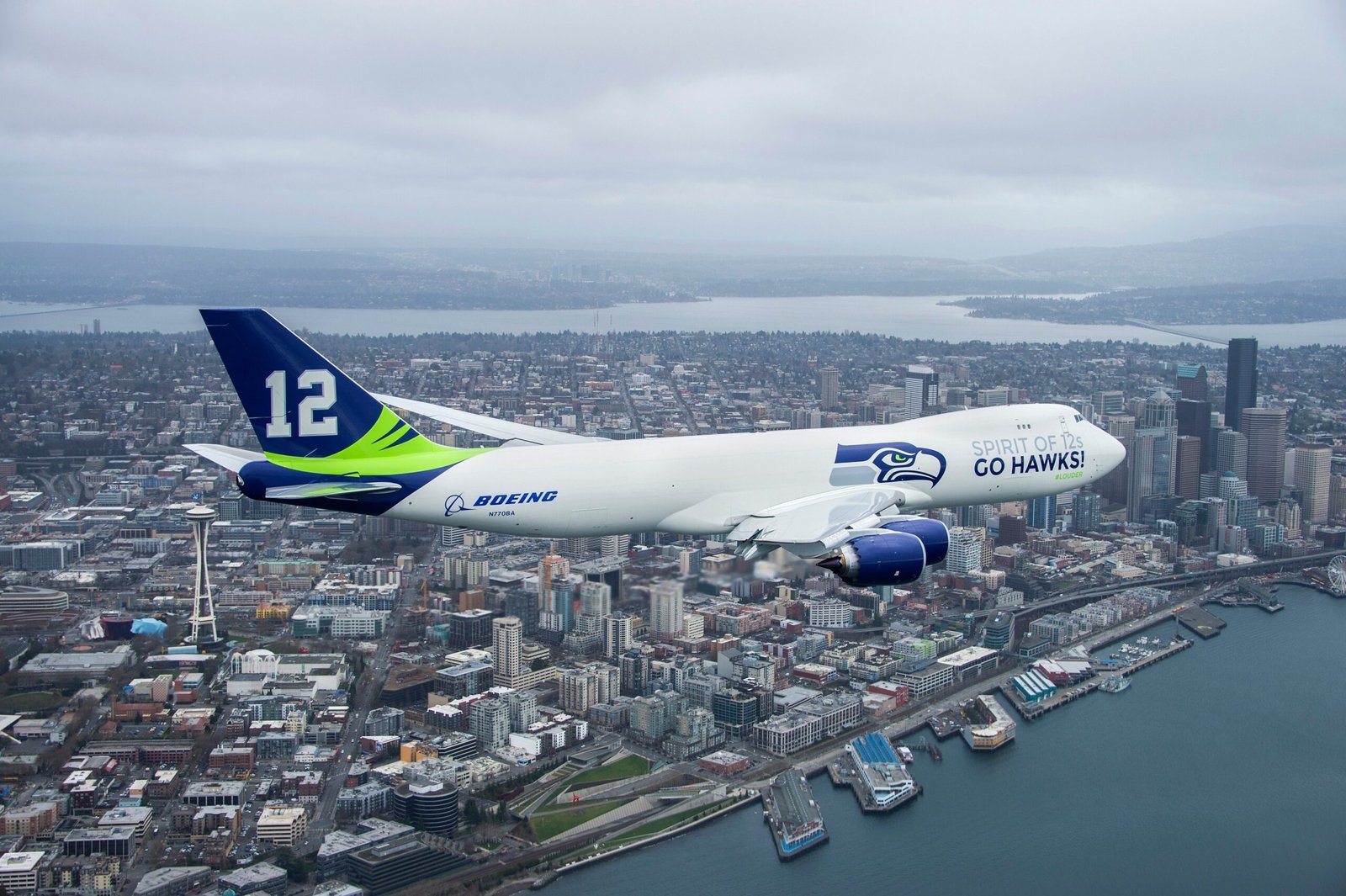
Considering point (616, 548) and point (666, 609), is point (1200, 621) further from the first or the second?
point (616, 548)

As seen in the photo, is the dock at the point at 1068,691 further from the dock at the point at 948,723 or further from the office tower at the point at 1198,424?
the office tower at the point at 1198,424

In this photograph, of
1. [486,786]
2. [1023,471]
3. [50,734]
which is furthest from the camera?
[50,734]

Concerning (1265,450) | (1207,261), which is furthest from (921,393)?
(1207,261)

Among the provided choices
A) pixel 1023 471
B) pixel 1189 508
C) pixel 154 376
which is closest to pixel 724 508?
pixel 1023 471

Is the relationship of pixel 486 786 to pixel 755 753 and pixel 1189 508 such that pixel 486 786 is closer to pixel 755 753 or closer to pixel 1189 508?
pixel 755 753

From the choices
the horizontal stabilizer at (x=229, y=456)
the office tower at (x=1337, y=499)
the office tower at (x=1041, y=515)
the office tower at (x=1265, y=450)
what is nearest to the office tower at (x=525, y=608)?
the horizontal stabilizer at (x=229, y=456)
